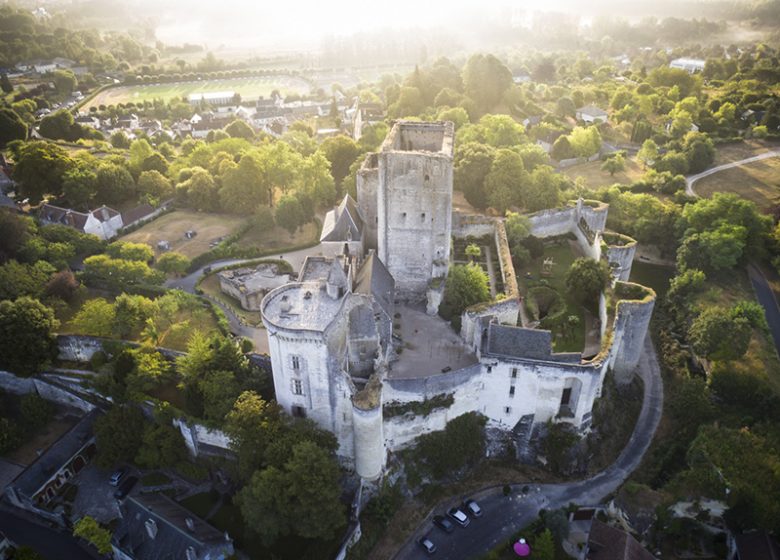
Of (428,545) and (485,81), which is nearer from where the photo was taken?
(428,545)

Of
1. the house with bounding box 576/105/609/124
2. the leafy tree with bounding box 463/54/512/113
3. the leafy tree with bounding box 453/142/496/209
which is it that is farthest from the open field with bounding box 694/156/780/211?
the leafy tree with bounding box 463/54/512/113

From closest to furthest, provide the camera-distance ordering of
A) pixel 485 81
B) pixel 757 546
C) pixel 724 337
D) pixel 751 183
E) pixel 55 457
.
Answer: pixel 757 546 < pixel 55 457 < pixel 724 337 < pixel 751 183 < pixel 485 81

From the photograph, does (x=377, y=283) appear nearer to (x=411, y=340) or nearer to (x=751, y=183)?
(x=411, y=340)

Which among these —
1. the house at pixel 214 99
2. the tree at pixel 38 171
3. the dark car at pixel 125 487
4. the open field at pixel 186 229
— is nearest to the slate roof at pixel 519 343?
the dark car at pixel 125 487

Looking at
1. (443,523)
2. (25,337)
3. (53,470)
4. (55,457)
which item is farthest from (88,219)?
(443,523)

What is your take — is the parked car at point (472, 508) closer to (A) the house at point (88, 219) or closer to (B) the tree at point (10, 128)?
(A) the house at point (88, 219)

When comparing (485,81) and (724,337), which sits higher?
(485,81)
